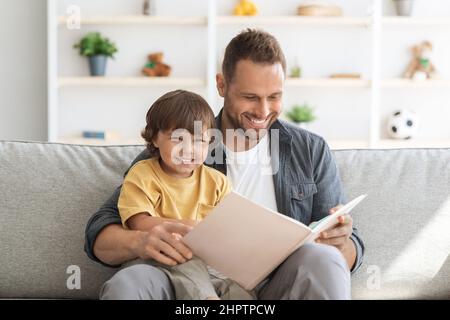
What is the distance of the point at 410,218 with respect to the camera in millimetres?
2029

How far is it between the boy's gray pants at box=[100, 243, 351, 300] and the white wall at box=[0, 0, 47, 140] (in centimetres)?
356

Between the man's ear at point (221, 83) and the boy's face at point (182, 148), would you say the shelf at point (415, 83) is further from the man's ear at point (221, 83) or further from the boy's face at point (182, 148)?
the boy's face at point (182, 148)

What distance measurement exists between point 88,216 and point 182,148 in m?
0.39

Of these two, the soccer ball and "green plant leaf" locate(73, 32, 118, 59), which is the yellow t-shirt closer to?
"green plant leaf" locate(73, 32, 118, 59)

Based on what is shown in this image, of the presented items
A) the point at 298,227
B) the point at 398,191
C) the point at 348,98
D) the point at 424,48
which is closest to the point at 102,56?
the point at 348,98

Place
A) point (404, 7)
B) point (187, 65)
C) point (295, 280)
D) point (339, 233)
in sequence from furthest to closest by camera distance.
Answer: point (187, 65), point (404, 7), point (339, 233), point (295, 280)

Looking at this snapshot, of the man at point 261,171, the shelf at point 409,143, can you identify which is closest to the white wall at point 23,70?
the shelf at point 409,143

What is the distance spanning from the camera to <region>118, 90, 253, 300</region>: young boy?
1.76 m

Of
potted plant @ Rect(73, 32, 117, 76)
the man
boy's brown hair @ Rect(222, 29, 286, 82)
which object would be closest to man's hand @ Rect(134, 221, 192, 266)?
the man

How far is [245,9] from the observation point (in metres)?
4.84

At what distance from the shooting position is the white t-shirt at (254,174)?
79.8 inches

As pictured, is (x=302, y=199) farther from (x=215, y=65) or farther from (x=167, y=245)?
(x=215, y=65)

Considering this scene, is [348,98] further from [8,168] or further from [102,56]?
[8,168]

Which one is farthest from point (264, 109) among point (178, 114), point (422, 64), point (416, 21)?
point (422, 64)
